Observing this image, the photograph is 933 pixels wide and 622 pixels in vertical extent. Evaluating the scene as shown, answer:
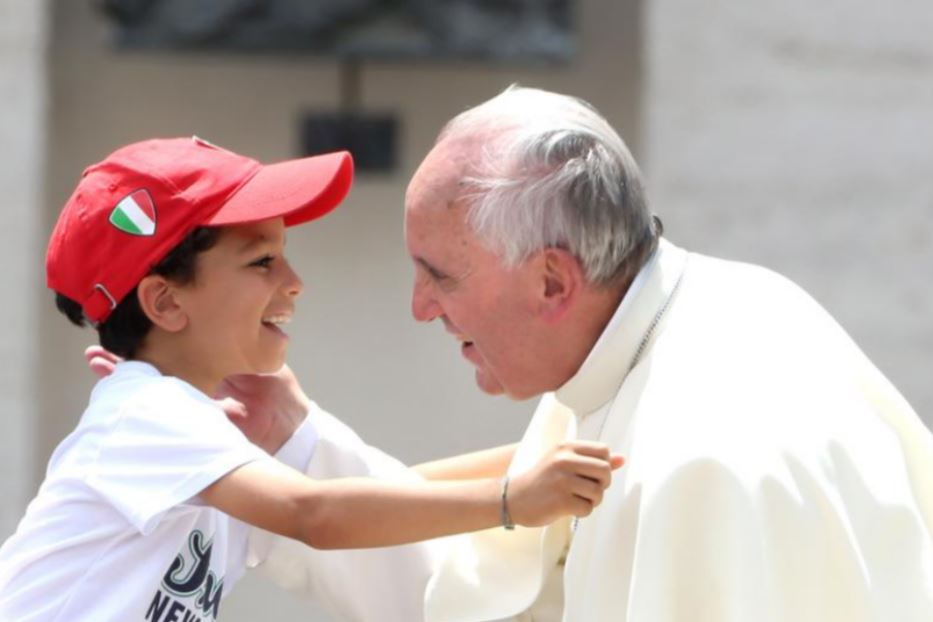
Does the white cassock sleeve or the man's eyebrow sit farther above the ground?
the man's eyebrow

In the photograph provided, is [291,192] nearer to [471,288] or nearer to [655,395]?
[471,288]

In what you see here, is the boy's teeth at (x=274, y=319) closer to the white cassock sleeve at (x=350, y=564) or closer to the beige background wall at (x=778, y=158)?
the white cassock sleeve at (x=350, y=564)

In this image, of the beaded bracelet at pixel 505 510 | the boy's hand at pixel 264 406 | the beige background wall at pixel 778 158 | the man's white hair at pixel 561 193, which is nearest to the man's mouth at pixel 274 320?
the boy's hand at pixel 264 406

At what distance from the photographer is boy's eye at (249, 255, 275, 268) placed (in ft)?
10.3

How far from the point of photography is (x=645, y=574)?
8.52 feet

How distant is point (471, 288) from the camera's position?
2.90 meters

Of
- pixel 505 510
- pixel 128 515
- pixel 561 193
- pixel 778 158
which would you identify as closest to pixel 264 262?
pixel 128 515

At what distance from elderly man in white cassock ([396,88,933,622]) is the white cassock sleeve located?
24 cm

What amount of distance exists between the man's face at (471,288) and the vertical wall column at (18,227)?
359cm

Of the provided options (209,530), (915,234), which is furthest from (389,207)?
(209,530)

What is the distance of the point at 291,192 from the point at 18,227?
11.0ft

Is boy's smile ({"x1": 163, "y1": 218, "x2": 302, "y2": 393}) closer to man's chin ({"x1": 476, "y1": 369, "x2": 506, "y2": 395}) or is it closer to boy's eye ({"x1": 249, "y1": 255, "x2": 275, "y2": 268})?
boy's eye ({"x1": 249, "y1": 255, "x2": 275, "y2": 268})

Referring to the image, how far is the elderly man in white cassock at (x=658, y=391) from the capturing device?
102 inches

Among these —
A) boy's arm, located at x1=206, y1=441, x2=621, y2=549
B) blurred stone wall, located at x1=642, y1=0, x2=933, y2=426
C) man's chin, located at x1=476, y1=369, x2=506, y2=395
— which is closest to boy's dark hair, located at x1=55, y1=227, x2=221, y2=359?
boy's arm, located at x1=206, y1=441, x2=621, y2=549
